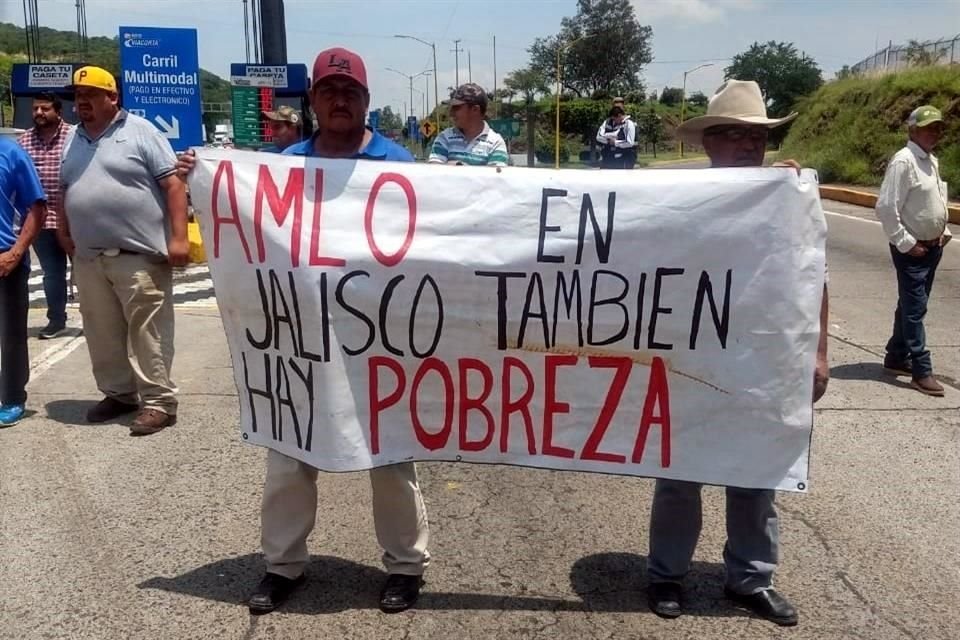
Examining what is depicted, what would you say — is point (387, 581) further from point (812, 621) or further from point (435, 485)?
point (812, 621)

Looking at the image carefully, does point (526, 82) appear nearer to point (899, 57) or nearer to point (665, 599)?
point (899, 57)

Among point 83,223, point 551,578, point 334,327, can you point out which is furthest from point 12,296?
point 551,578

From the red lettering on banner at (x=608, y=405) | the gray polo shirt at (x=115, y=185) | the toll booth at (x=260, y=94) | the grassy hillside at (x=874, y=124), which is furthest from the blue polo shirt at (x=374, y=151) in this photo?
the grassy hillside at (x=874, y=124)

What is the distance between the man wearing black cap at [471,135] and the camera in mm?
6855

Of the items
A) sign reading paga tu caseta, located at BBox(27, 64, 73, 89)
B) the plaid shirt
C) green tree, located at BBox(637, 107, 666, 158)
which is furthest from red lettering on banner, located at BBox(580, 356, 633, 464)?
green tree, located at BBox(637, 107, 666, 158)

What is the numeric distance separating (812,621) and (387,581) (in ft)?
5.07

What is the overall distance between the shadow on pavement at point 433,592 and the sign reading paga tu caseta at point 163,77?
30.3 ft

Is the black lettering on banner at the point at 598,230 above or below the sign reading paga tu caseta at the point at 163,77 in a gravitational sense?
below

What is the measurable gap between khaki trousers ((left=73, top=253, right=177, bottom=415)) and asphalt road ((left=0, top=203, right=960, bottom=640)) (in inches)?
11.1

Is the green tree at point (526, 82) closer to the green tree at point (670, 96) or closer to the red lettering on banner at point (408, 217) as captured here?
the green tree at point (670, 96)

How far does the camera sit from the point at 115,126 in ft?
17.7

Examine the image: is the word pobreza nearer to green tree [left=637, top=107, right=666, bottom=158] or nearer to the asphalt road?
the asphalt road

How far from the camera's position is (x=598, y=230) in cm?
338

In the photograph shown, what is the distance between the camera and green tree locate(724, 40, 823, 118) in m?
73.4
